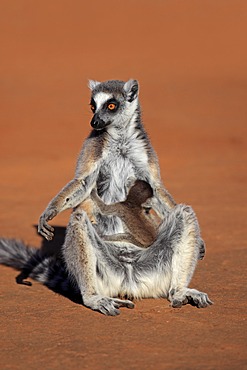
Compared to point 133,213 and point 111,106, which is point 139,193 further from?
point 111,106

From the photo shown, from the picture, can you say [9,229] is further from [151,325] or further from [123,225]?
[151,325]

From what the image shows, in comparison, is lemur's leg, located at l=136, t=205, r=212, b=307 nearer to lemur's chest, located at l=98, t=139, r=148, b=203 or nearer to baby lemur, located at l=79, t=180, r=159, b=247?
baby lemur, located at l=79, t=180, r=159, b=247

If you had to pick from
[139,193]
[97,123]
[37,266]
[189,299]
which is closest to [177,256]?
[189,299]

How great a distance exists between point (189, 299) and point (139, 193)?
3.58ft

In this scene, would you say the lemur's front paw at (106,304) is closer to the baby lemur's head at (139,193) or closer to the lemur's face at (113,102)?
the baby lemur's head at (139,193)

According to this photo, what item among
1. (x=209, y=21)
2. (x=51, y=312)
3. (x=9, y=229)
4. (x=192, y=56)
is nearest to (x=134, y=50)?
(x=192, y=56)

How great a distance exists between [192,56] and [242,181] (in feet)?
54.8

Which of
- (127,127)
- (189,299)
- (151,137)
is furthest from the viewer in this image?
(151,137)

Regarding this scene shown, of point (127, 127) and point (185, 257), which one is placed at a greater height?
point (127, 127)

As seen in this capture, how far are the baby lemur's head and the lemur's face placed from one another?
0.63 metres

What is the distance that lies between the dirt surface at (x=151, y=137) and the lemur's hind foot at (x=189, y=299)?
0.25ft

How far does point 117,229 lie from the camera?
670 centimetres

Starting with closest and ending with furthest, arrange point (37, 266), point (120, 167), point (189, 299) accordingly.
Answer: point (189, 299) → point (120, 167) → point (37, 266)

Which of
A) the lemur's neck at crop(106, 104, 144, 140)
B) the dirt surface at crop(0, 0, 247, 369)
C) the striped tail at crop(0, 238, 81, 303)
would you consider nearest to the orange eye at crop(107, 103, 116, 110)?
the lemur's neck at crop(106, 104, 144, 140)
